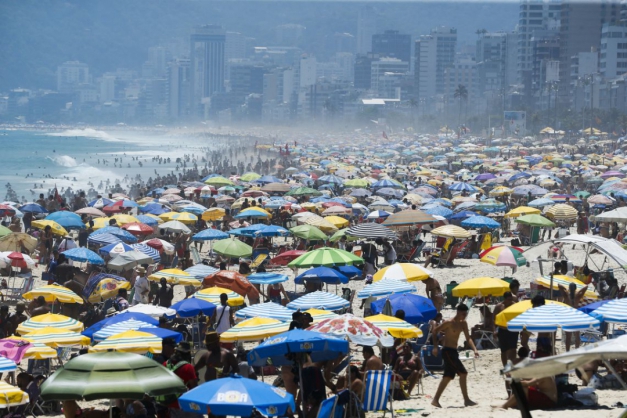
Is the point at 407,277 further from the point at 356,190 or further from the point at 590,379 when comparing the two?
the point at 356,190

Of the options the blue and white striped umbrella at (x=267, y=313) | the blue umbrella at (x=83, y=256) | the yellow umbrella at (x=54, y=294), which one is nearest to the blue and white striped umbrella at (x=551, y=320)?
the blue and white striped umbrella at (x=267, y=313)

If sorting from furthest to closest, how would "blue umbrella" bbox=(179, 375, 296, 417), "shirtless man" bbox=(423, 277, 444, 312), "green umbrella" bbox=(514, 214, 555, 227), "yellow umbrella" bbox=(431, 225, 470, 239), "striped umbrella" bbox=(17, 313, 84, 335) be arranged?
"green umbrella" bbox=(514, 214, 555, 227), "yellow umbrella" bbox=(431, 225, 470, 239), "shirtless man" bbox=(423, 277, 444, 312), "striped umbrella" bbox=(17, 313, 84, 335), "blue umbrella" bbox=(179, 375, 296, 417)

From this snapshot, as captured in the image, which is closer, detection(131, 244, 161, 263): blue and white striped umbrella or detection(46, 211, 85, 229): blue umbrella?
detection(131, 244, 161, 263): blue and white striped umbrella

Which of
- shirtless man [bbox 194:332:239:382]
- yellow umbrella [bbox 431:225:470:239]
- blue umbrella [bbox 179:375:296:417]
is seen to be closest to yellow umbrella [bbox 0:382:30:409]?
shirtless man [bbox 194:332:239:382]

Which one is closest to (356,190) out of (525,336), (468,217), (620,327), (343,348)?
(468,217)

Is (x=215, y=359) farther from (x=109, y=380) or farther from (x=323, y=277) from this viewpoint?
(x=323, y=277)

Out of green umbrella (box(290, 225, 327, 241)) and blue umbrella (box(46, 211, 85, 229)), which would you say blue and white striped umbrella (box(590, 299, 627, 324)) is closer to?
green umbrella (box(290, 225, 327, 241))

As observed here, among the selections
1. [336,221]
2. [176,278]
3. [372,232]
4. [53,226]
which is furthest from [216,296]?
[336,221]
